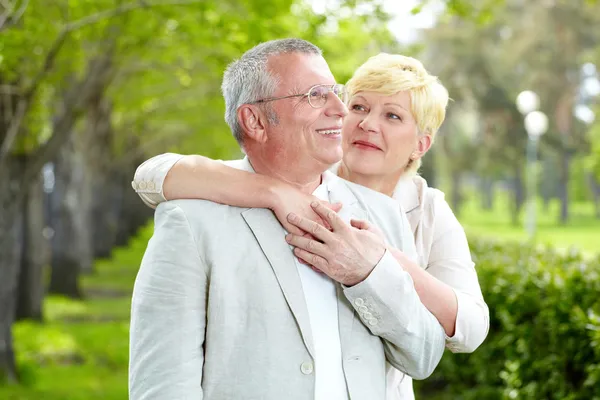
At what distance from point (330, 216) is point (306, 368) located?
48cm

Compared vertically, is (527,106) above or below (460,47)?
below

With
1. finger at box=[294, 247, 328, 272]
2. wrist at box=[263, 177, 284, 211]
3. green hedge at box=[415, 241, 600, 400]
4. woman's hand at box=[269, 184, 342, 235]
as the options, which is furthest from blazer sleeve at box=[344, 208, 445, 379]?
green hedge at box=[415, 241, 600, 400]

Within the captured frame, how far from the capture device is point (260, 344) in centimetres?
272

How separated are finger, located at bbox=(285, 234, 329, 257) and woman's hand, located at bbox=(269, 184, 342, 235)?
34 mm

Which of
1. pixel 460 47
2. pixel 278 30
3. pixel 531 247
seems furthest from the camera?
pixel 460 47

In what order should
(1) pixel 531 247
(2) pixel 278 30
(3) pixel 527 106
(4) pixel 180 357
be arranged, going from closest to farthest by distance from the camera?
(4) pixel 180 357
(2) pixel 278 30
(1) pixel 531 247
(3) pixel 527 106

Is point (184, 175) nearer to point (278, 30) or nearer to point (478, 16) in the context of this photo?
point (278, 30)

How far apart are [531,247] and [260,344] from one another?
8031 millimetres

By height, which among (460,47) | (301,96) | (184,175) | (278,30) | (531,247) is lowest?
(531,247)

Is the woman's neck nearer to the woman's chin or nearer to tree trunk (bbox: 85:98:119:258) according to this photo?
the woman's chin

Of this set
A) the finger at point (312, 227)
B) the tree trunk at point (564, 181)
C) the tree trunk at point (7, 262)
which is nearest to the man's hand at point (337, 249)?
the finger at point (312, 227)

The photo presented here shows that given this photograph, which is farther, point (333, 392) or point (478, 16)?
point (478, 16)

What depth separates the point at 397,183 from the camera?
3723 mm

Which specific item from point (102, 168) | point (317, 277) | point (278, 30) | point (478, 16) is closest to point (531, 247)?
point (478, 16)
